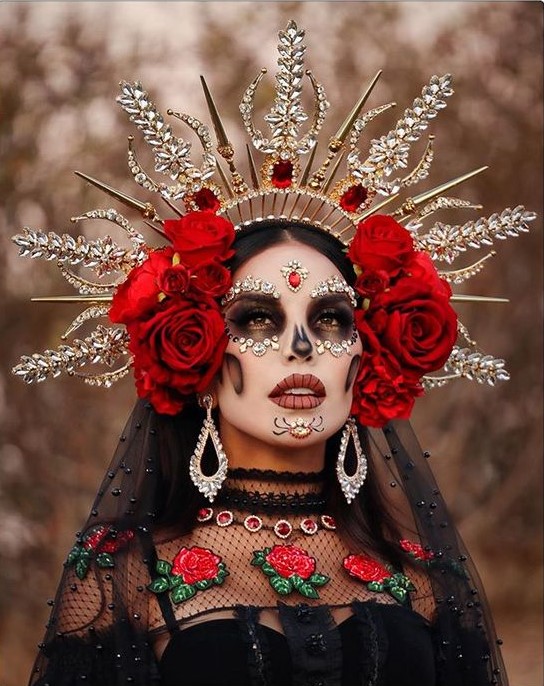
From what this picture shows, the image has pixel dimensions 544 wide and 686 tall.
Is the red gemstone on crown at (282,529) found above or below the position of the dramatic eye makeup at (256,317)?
below

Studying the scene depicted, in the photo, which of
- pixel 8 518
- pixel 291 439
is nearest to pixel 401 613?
pixel 291 439

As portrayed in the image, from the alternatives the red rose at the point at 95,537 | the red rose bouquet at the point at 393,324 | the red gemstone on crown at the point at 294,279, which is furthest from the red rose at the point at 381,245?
the red rose at the point at 95,537

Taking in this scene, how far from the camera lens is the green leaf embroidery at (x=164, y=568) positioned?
3.87 m

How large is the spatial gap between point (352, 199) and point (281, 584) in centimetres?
112

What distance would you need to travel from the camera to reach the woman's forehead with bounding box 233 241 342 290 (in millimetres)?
3924

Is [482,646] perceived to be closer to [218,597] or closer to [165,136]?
[218,597]

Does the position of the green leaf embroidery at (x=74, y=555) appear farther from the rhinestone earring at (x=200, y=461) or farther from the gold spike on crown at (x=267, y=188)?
the gold spike on crown at (x=267, y=188)

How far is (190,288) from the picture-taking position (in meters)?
3.91

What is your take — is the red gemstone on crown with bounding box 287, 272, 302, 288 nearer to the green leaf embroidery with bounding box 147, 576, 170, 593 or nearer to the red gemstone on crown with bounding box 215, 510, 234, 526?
the red gemstone on crown with bounding box 215, 510, 234, 526

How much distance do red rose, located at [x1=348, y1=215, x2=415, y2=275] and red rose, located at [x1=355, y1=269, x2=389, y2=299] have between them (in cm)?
2

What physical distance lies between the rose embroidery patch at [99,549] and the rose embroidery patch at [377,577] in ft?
2.00

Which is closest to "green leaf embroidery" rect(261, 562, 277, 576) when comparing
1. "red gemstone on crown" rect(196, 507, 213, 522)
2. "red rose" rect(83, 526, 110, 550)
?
"red gemstone on crown" rect(196, 507, 213, 522)

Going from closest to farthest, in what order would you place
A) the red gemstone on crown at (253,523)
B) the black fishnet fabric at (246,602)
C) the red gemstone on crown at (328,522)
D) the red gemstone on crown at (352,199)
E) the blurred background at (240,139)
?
the black fishnet fabric at (246,602) → the red gemstone on crown at (253,523) → the red gemstone on crown at (328,522) → the red gemstone on crown at (352,199) → the blurred background at (240,139)

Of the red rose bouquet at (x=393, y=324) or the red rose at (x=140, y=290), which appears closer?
the red rose at (x=140, y=290)
